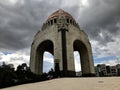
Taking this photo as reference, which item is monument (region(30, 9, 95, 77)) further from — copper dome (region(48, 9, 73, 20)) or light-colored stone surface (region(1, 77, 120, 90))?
light-colored stone surface (region(1, 77, 120, 90))

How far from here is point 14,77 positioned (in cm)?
1870

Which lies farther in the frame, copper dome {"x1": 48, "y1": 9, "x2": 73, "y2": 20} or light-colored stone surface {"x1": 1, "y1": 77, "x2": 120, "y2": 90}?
copper dome {"x1": 48, "y1": 9, "x2": 73, "y2": 20}

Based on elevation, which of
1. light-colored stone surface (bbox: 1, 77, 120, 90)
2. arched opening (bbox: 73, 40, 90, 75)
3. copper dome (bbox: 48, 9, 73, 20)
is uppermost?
copper dome (bbox: 48, 9, 73, 20)

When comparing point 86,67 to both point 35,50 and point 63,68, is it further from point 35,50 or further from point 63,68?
point 35,50

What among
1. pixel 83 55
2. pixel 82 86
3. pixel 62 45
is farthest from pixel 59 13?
pixel 82 86

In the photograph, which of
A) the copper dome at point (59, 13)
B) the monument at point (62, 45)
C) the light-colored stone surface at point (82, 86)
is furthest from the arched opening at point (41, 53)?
the light-colored stone surface at point (82, 86)

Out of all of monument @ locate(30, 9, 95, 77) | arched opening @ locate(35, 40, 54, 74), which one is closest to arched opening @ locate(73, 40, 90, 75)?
monument @ locate(30, 9, 95, 77)

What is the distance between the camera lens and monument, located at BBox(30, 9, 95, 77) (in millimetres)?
28641

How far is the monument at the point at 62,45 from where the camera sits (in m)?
28.6

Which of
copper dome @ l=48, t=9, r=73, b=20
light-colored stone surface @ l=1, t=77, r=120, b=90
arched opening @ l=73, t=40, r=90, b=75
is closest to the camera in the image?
light-colored stone surface @ l=1, t=77, r=120, b=90

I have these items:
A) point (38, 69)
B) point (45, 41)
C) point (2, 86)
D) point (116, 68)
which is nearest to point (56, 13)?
point (45, 41)

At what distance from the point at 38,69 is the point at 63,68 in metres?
8.63

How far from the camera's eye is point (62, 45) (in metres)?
29.4

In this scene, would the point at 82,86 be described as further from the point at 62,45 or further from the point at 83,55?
the point at 83,55
